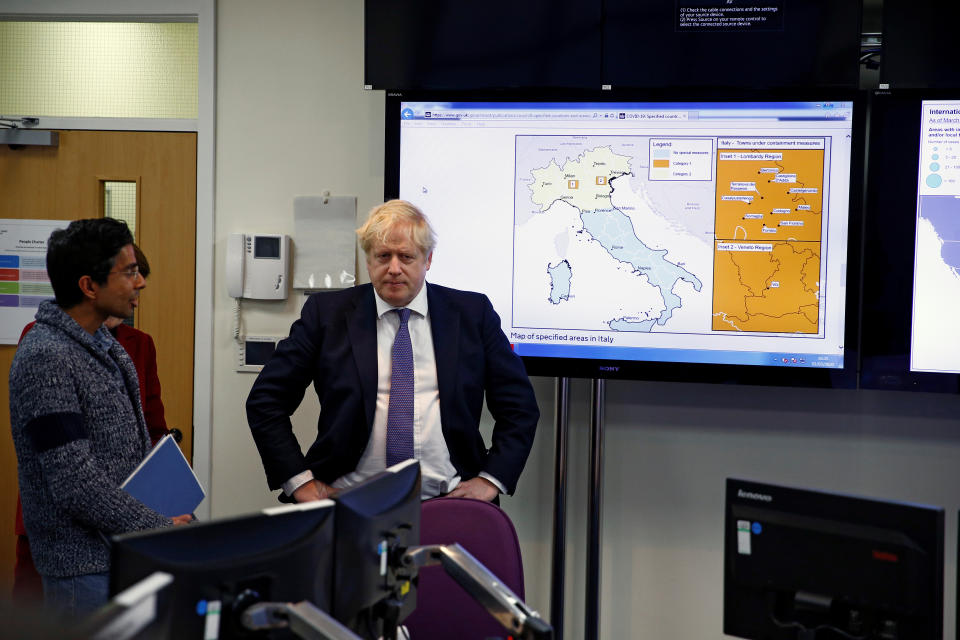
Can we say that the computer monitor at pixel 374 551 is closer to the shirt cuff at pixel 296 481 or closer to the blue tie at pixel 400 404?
the blue tie at pixel 400 404

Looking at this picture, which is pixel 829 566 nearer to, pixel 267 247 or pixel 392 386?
pixel 392 386

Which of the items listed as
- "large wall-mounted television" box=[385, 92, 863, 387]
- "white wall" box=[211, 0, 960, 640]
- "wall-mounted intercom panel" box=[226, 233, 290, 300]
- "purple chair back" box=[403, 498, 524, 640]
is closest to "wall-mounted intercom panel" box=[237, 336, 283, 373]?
"white wall" box=[211, 0, 960, 640]

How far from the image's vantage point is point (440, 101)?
304cm

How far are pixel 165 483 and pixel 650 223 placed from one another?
70.1 inches

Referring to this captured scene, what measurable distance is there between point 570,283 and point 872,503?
1681mm

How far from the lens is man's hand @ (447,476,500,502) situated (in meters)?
2.43

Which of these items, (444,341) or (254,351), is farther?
(254,351)

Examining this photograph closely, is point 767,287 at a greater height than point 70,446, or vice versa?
point 767,287

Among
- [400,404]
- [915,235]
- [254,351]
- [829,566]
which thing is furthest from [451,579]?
[915,235]

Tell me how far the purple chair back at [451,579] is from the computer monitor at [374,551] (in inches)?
19.4

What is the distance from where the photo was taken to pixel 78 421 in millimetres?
1920

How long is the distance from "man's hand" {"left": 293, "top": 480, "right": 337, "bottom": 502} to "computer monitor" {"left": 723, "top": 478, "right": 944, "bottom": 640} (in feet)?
4.08

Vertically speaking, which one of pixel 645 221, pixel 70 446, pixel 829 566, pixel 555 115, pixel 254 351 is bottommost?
pixel 829 566

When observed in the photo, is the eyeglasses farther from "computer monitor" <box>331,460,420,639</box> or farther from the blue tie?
"computer monitor" <box>331,460,420,639</box>
